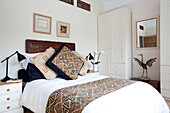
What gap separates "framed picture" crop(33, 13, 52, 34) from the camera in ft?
8.91

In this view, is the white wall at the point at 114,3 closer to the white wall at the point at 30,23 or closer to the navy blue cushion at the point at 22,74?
the white wall at the point at 30,23

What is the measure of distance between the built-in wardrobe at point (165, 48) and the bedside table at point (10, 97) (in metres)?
3.00

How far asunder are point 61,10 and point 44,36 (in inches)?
35.3

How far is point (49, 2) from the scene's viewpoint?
117 inches

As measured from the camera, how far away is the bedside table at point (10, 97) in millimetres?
1761

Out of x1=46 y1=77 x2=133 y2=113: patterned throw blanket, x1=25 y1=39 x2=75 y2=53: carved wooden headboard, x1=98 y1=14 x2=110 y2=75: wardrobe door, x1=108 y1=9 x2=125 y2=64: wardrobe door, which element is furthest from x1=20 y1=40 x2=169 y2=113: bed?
x1=98 y1=14 x2=110 y2=75: wardrobe door

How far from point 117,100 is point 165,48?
2.29 meters

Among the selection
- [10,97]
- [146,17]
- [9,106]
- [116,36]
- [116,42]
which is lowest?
[9,106]

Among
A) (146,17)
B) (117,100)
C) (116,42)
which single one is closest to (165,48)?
(146,17)

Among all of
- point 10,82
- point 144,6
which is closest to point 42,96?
point 10,82

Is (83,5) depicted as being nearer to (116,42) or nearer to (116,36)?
(116,36)

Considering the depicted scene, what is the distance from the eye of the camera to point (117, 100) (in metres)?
1.20

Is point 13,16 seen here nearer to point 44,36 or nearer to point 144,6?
point 44,36

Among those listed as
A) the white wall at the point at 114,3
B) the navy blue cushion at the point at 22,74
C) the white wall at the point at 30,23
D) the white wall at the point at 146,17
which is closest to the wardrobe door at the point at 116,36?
the white wall at the point at 146,17
